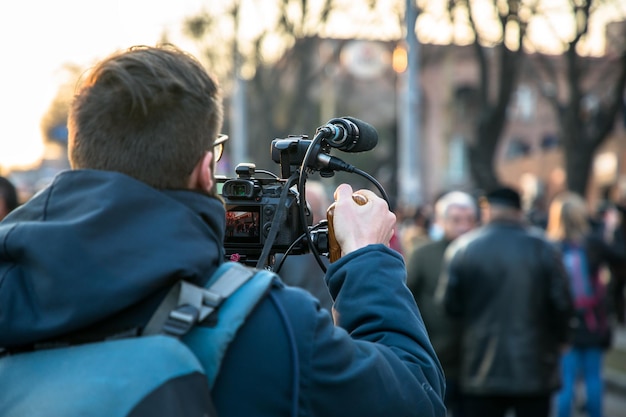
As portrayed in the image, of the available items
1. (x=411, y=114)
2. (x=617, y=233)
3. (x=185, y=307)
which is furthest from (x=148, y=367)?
(x=411, y=114)

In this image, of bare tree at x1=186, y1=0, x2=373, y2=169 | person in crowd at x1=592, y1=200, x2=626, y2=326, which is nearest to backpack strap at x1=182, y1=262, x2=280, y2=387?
person in crowd at x1=592, y1=200, x2=626, y2=326

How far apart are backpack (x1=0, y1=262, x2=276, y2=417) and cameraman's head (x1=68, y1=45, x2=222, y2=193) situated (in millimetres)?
226

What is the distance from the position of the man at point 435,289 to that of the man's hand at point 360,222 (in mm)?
5109

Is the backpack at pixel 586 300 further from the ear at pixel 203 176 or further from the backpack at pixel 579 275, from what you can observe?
the ear at pixel 203 176

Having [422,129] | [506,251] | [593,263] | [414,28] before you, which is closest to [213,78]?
[506,251]

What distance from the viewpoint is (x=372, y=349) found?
1938 mm

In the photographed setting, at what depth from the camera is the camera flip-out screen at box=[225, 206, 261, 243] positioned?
2.45m

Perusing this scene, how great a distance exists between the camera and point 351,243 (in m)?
2.17

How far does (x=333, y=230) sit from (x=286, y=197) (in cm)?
21

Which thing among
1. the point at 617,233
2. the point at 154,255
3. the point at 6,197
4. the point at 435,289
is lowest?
the point at 617,233

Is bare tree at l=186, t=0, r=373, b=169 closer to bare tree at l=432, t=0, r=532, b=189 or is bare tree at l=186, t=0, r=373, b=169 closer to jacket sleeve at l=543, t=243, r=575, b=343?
bare tree at l=432, t=0, r=532, b=189

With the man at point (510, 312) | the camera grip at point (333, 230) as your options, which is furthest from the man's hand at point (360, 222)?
the man at point (510, 312)

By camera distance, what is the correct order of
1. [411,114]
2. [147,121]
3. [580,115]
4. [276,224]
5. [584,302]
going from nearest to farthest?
1. [147,121]
2. [276,224]
3. [584,302]
4. [580,115]
5. [411,114]

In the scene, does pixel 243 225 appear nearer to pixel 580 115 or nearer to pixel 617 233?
pixel 617 233
